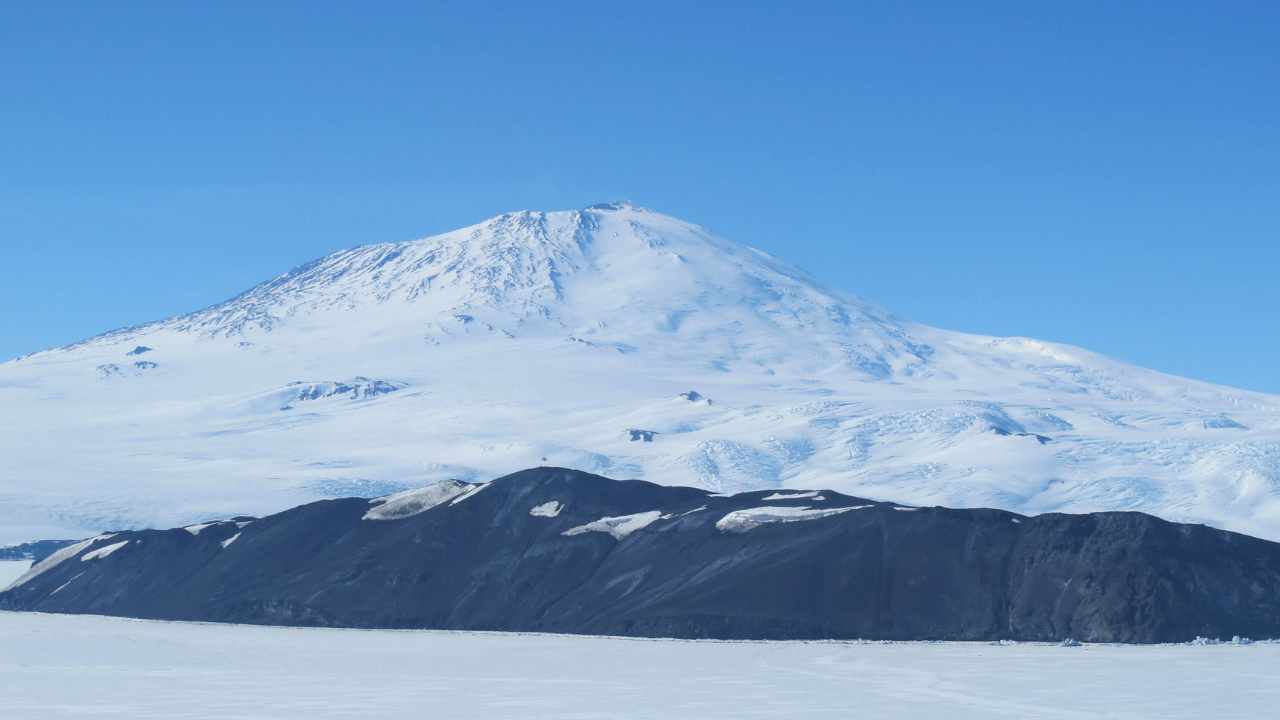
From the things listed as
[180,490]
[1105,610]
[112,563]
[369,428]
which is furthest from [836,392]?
[1105,610]

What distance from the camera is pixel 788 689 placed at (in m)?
36.1

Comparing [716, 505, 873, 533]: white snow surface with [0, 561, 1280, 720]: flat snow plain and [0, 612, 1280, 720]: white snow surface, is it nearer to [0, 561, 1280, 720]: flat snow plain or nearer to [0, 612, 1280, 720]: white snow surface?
[0, 612, 1280, 720]: white snow surface

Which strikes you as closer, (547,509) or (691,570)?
(691,570)

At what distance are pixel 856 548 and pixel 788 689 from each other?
2054 centimetres

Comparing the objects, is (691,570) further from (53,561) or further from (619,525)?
(53,561)

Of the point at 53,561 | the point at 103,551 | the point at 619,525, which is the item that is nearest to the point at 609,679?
the point at 619,525

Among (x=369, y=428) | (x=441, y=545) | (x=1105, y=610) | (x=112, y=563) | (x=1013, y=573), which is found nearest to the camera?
(x=1105, y=610)

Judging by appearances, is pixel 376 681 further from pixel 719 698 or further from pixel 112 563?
pixel 112 563

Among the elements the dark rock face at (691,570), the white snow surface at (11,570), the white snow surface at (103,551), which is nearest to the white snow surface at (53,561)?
the white snow surface at (103,551)

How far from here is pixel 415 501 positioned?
69250 mm

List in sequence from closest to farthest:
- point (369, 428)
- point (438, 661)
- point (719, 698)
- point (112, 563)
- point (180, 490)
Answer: point (719, 698), point (438, 661), point (112, 563), point (180, 490), point (369, 428)

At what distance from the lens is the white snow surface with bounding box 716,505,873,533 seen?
59.9 metres

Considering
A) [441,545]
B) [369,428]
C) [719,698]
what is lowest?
[719,698]

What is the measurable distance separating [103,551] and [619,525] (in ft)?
83.9
